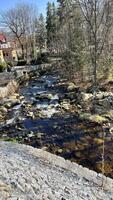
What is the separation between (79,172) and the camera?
32.7 feet

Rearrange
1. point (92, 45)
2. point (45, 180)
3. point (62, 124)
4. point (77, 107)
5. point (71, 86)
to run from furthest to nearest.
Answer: point (92, 45), point (71, 86), point (77, 107), point (62, 124), point (45, 180)

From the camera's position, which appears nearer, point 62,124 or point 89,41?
point 62,124

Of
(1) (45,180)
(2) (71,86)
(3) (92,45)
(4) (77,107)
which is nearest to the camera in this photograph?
(1) (45,180)

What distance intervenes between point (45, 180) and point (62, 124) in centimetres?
843

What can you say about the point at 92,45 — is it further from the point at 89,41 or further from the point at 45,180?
the point at 45,180

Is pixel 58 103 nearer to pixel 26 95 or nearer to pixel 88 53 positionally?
pixel 26 95

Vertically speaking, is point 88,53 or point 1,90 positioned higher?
point 88,53

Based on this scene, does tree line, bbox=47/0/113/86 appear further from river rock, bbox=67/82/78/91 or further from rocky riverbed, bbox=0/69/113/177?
rocky riverbed, bbox=0/69/113/177

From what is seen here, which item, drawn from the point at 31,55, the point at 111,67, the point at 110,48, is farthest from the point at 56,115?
the point at 31,55

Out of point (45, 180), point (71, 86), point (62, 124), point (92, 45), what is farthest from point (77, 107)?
point (45, 180)

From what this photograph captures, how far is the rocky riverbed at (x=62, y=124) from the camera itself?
13039mm

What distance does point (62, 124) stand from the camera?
1697 centimetres

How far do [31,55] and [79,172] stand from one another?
166ft

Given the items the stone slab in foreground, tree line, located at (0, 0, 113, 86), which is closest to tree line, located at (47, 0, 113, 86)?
tree line, located at (0, 0, 113, 86)
